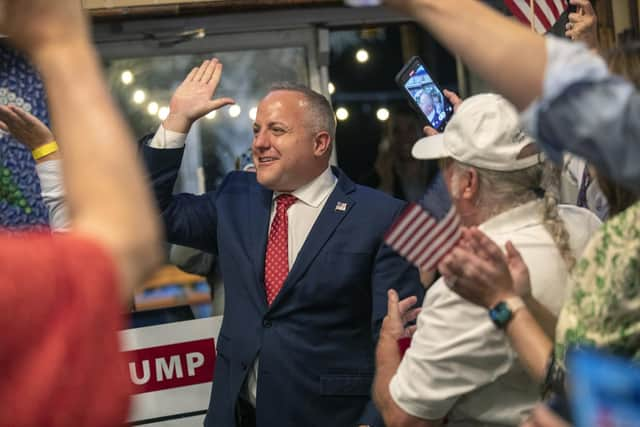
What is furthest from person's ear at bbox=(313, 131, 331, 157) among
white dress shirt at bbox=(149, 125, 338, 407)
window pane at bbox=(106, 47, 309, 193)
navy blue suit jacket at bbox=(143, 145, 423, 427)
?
window pane at bbox=(106, 47, 309, 193)

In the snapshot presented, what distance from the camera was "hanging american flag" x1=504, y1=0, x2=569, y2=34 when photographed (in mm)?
3912

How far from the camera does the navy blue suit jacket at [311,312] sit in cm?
317

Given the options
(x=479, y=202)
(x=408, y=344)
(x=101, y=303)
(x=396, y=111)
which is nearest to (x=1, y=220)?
(x=408, y=344)

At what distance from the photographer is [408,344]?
8.16 feet

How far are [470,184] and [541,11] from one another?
6.38 feet

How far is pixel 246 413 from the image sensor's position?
325 cm

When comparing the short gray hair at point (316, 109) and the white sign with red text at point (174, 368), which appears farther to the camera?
the white sign with red text at point (174, 368)

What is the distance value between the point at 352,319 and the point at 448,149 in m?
1.11

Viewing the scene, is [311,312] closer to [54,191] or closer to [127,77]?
[54,191]

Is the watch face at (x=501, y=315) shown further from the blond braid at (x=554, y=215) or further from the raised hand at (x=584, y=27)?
the raised hand at (x=584, y=27)

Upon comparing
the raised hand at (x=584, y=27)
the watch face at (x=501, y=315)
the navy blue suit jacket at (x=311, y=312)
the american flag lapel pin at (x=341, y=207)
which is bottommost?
the navy blue suit jacket at (x=311, y=312)

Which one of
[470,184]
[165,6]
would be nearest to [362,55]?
[165,6]

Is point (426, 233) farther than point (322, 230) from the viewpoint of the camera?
No

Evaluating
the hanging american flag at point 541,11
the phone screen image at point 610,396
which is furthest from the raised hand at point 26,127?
the phone screen image at point 610,396
